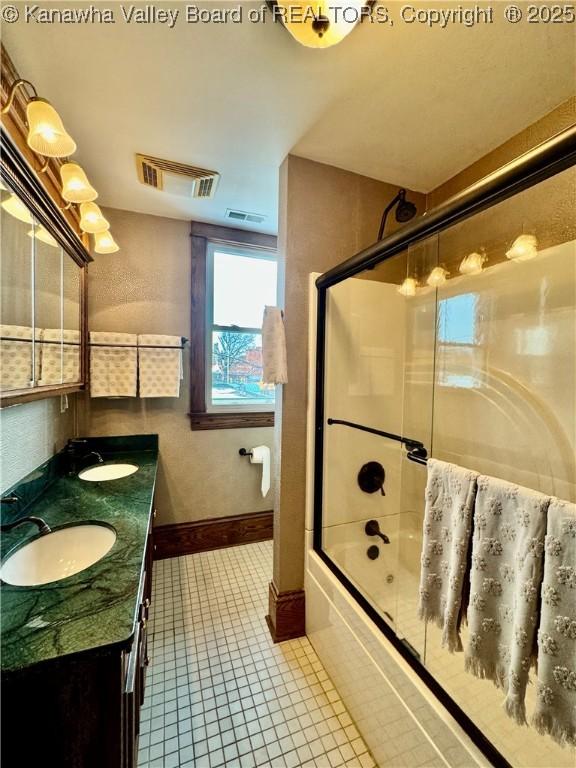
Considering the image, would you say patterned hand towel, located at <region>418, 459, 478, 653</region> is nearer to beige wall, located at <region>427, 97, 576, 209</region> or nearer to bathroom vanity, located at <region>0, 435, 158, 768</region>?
bathroom vanity, located at <region>0, 435, 158, 768</region>

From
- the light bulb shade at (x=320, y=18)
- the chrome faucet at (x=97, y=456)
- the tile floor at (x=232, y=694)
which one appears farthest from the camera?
the chrome faucet at (x=97, y=456)

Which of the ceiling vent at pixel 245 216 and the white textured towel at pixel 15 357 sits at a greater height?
the ceiling vent at pixel 245 216

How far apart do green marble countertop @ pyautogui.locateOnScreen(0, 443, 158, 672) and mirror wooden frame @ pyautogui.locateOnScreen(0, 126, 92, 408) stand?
1.55ft

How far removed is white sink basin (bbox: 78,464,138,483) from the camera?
1.71m

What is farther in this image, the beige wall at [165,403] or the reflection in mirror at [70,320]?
the beige wall at [165,403]

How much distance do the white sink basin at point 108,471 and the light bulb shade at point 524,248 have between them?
2.24 m

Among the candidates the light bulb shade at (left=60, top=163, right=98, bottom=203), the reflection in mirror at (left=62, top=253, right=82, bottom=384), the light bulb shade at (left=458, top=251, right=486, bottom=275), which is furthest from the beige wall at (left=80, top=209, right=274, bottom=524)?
the light bulb shade at (left=458, top=251, right=486, bottom=275)

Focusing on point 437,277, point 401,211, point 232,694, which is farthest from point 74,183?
point 232,694

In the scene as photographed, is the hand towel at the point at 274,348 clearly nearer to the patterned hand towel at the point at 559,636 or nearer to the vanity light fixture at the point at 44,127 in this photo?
the vanity light fixture at the point at 44,127

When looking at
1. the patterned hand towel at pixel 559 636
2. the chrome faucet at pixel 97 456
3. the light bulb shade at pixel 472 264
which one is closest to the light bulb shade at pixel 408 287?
the light bulb shade at pixel 472 264

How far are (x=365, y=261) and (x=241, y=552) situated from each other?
220cm

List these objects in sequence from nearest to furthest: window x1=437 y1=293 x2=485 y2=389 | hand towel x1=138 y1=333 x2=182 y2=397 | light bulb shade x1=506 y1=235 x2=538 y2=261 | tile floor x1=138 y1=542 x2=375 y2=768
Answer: tile floor x1=138 y1=542 x2=375 y2=768
light bulb shade x1=506 y1=235 x2=538 y2=261
window x1=437 y1=293 x2=485 y2=389
hand towel x1=138 y1=333 x2=182 y2=397

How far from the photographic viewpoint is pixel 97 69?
3.63ft

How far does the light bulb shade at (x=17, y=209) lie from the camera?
98cm
